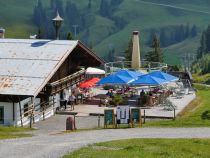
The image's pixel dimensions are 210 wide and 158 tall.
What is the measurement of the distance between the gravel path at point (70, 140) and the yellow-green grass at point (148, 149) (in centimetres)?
101

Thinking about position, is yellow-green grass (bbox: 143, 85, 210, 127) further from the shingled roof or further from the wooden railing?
the wooden railing

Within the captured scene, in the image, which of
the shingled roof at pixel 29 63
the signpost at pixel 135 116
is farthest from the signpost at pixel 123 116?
Result: the shingled roof at pixel 29 63

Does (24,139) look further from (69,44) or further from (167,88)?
(167,88)

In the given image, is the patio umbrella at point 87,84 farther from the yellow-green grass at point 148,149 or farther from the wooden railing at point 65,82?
the yellow-green grass at point 148,149

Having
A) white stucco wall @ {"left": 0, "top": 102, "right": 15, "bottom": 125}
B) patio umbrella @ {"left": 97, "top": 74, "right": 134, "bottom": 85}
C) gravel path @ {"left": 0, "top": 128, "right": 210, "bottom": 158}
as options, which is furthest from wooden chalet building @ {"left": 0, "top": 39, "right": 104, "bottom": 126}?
gravel path @ {"left": 0, "top": 128, "right": 210, "bottom": 158}

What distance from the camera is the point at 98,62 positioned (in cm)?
4794

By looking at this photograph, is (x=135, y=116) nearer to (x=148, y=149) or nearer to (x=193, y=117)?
(x=193, y=117)

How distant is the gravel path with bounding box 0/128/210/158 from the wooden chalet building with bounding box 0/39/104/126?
858cm

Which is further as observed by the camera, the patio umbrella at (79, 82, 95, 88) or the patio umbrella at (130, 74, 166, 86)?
the patio umbrella at (79, 82, 95, 88)

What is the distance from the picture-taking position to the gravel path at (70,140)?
20.8m

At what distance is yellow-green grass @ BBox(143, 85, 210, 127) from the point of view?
2978 centimetres

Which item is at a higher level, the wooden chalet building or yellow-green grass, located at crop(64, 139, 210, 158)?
the wooden chalet building

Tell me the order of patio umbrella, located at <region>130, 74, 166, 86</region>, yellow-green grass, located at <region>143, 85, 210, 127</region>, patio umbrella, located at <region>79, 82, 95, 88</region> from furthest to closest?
patio umbrella, located at <region>79, 82, 95, 88</region>, patio umbrella, located at <region>130, 74, 166, 86</region>, yellow-green grass, located at <region>143, 85, 210, 127</region>

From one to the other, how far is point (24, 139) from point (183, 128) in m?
8.70
